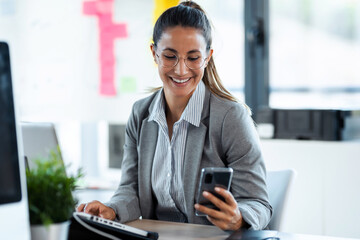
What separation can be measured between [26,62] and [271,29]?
175 centimetres

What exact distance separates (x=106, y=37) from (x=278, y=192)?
2.06 meters

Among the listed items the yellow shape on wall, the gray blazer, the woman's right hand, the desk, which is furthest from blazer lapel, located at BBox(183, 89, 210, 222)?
the yellow shape on wall

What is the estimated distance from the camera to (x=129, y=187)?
1813mm

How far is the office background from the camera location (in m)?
2.89

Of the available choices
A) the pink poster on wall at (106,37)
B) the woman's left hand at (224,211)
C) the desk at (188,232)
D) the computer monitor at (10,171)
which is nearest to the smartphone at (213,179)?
the woman's left hand at (224,211)

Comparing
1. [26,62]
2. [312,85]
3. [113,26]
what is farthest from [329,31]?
[26,62]

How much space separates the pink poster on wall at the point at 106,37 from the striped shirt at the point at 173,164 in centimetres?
169

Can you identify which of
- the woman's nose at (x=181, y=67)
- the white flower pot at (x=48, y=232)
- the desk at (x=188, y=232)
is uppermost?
the woman's nose at (x=181, y=67)

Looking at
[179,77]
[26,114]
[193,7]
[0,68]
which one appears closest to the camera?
[0,68]

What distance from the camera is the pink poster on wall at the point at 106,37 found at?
3.39 m

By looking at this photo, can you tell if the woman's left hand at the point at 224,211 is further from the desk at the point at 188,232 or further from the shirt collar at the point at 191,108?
the shirt collar at the point at 191,108

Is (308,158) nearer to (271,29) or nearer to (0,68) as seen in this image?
(271,29)

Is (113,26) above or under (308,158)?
above

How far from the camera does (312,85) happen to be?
322 centimetres
